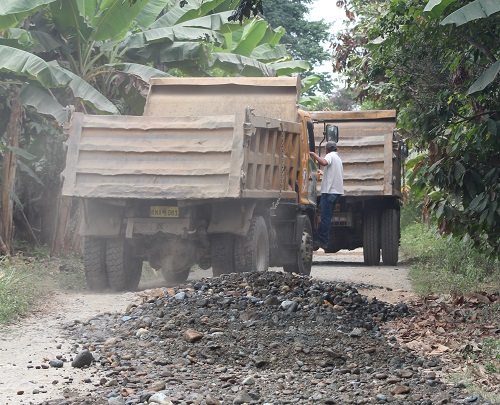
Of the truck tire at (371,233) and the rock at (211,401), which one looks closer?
the rock at (211,401)

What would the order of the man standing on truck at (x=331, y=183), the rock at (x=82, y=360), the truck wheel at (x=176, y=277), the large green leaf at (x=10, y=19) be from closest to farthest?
1. the rock at (x=82, y=360)
2. the large green leaf at (x=10, y=19)
3. the truck wheel at (x=176, y=277)
4. the man standing on truck at (x=331, y=183)

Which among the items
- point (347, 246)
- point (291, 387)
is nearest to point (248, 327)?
point (291, 387)

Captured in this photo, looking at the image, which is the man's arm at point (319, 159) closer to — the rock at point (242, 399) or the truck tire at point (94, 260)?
the truck tire at point (94, 260)

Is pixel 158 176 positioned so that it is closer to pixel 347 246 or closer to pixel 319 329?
pixel 319 329

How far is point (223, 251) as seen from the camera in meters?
11.8

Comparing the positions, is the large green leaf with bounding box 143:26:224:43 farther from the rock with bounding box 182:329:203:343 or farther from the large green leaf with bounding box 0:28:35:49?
the rock with bounding box 182:329:203:343

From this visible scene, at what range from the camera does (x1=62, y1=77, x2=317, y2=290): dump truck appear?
11070 millimetres

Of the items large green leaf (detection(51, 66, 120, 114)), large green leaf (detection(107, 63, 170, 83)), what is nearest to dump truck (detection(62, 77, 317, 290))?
large green leaf (detection(51, 66, 120, 114))

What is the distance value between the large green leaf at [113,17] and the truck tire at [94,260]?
3859 mm

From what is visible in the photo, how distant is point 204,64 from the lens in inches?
617

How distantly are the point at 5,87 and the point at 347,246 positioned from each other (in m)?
7.09

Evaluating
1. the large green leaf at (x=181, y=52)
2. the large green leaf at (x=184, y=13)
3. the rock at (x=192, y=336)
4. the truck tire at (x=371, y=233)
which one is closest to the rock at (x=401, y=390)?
→ the rock at (x=192, y=336)

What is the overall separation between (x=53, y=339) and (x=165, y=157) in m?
3.75

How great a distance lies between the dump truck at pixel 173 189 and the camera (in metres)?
11.1
